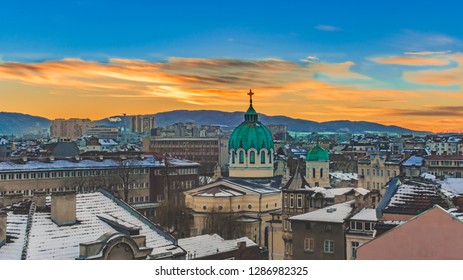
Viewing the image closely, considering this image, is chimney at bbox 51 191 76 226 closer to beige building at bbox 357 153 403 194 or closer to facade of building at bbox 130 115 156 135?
facade of building at bbox 130 115 156 135

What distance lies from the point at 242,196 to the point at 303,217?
22.2ft

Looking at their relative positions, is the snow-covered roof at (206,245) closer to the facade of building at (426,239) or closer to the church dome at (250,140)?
the facade of building at (426,239)

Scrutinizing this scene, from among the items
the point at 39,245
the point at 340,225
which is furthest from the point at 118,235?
the point at 340,225

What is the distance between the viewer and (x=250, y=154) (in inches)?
716

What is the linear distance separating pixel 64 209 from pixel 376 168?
1225 centimetres

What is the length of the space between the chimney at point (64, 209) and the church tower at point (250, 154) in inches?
457

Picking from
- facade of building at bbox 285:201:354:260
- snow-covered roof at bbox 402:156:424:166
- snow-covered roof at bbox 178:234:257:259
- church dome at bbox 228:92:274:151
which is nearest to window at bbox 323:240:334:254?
facade of building at bbox 285:201:354:260

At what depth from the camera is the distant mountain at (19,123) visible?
25.5 feet

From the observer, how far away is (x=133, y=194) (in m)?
18.8

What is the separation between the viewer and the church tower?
18016mm

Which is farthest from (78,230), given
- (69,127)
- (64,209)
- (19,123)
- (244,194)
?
(244,194)

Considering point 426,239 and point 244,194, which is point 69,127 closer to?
point 244,194

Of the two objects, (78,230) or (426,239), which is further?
(78,230)

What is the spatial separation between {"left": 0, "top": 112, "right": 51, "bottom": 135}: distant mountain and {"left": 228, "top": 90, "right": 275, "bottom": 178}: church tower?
942 centimetres
